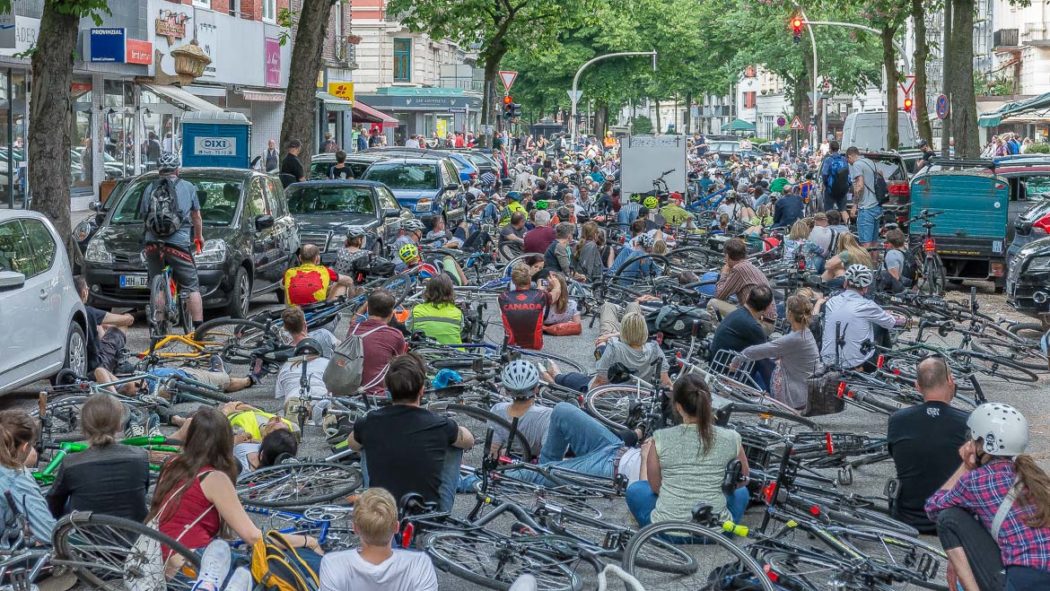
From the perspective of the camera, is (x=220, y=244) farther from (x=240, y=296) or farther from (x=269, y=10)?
(x=269, y=10)

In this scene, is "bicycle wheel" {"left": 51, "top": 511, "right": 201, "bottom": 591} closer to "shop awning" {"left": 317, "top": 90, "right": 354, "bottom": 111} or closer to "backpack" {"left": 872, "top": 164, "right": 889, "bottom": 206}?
"backpack" {"left": 872, "top": 164, "right": 889, "bottom": 206}

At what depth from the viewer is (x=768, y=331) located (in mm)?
13195

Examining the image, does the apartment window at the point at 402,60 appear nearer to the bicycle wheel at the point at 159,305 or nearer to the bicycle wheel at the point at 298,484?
the bicycle wheel at the point at 159,305

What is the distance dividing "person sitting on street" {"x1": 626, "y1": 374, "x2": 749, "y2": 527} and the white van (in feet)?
134

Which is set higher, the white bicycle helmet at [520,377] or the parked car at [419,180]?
the parked car at [419,180]

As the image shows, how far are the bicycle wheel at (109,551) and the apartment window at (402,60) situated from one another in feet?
244

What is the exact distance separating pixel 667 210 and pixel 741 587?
61.3 ft

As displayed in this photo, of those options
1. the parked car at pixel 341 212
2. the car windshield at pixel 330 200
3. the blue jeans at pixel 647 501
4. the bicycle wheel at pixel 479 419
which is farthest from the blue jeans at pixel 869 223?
the blue jeans at pixel 647 501

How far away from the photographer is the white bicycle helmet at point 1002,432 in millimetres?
6352

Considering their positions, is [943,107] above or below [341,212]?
above

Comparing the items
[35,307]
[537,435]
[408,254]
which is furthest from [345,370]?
[408,254]

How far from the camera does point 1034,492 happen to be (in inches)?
240

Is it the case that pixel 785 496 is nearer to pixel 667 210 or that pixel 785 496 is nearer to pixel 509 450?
pixel 509 450

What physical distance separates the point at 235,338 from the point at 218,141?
1669 centimetres
